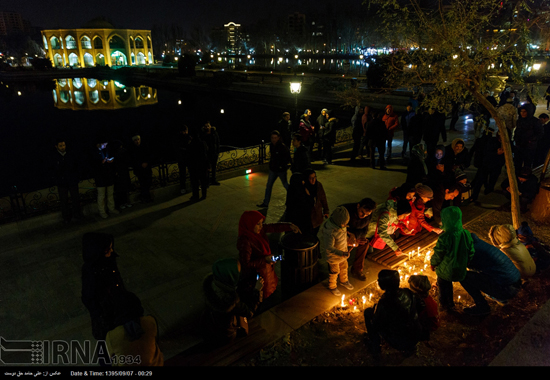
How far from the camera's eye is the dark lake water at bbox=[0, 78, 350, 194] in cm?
1844

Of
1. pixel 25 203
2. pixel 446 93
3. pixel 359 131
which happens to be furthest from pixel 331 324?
pixel 359 131

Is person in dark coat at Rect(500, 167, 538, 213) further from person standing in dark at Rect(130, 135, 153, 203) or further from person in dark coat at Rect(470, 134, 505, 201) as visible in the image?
person standing in dark at Rect(130, 135, 153, 203)

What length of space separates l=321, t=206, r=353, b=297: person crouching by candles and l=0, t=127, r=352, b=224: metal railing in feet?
17.8

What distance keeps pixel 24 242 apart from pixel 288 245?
5.35 metres

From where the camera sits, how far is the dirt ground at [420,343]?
4055 millimetres

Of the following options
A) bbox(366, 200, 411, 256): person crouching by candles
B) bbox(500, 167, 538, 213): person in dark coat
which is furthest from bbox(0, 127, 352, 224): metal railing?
bbox(500, 167, 538, 213): person in dark coat

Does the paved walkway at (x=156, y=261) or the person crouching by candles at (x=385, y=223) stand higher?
the person crouching by candles at (x=385, y=223)

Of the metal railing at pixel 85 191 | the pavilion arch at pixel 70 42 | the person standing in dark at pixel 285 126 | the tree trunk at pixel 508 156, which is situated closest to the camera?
the tree trunk at pixel 508 156

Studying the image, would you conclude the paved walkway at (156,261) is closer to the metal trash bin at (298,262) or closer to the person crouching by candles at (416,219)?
the metal trash bin at (298,262)

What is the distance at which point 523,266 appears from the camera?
5.23 meters

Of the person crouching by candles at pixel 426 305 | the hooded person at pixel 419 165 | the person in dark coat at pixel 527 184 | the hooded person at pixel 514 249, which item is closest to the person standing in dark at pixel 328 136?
the hooded person at pixel 419 165

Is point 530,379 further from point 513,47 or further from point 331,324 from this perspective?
point 513,47

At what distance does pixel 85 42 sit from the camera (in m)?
94.2

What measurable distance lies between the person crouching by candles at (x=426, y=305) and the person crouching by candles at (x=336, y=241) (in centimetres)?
101
